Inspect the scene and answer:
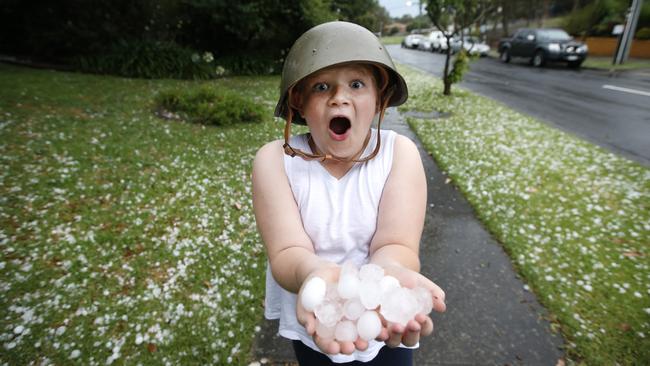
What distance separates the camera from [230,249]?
12.0 feet

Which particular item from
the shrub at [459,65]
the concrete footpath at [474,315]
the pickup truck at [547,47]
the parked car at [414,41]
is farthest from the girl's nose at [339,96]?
the parked car at [414,41]

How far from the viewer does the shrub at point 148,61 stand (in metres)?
12.4

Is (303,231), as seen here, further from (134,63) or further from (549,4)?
(549,4)

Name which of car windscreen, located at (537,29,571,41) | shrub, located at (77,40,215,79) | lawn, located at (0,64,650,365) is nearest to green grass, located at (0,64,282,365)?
lawn, located at (0,64,650,365)

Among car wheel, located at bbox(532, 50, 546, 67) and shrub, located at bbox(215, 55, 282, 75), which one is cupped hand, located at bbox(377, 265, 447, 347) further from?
car wheel, located at bbox(532, 50, 546, 67)

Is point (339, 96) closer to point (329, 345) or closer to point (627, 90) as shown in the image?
point (329, 345)

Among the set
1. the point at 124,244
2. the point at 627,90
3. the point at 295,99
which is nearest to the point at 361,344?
the point at 295,99

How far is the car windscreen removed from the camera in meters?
19.8

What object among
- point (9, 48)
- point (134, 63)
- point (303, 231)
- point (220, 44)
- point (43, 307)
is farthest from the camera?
point (220, 44)

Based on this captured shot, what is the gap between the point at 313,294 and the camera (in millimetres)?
1014

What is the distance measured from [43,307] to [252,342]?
5.56 ft

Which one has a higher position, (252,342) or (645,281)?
(252,342)

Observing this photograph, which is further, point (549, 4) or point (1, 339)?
point (549, 4)

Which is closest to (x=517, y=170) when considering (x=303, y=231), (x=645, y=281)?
(x=645, y=281)
